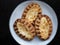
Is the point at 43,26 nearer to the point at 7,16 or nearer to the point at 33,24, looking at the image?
the point at 33,24

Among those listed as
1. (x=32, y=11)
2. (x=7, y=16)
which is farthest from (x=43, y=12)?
(x=7, y=16)

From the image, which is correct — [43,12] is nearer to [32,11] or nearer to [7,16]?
[32,11]

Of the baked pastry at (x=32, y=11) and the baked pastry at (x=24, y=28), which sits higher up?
the baked pastry at (x=32, y=11)

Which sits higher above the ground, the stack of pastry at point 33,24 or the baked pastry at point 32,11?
the baked pastry at point 32,11
